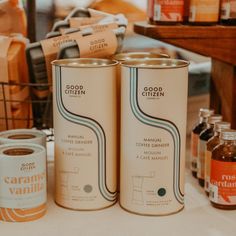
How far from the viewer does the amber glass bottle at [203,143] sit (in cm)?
98

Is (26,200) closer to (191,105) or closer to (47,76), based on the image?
(47,76)

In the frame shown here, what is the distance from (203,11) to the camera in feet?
3.25

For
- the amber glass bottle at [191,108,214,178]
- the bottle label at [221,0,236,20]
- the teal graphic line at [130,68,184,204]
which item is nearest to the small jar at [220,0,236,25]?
the bottle label at [221,0,236,20]

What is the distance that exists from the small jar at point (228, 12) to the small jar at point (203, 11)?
14 millimetres

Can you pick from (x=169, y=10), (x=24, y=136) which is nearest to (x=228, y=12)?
(x=169, y=10)

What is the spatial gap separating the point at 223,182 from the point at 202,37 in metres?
0.30

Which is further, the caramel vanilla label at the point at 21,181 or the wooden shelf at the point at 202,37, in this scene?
the wooden shelf at the point at 202,37

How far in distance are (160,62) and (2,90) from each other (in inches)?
13.4

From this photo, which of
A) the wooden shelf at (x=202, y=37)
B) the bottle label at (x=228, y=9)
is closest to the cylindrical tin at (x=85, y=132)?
the wooden shelf at (x=202, y=37)

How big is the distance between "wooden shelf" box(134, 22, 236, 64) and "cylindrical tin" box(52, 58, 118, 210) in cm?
16

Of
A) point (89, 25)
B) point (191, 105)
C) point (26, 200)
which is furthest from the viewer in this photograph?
point (191, 105)

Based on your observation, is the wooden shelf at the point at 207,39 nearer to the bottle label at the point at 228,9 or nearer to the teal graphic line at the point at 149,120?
the bottle label at the point at 228,9

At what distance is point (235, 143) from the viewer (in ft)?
2.87

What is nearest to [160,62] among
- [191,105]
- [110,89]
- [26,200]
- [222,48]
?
[110,89]
